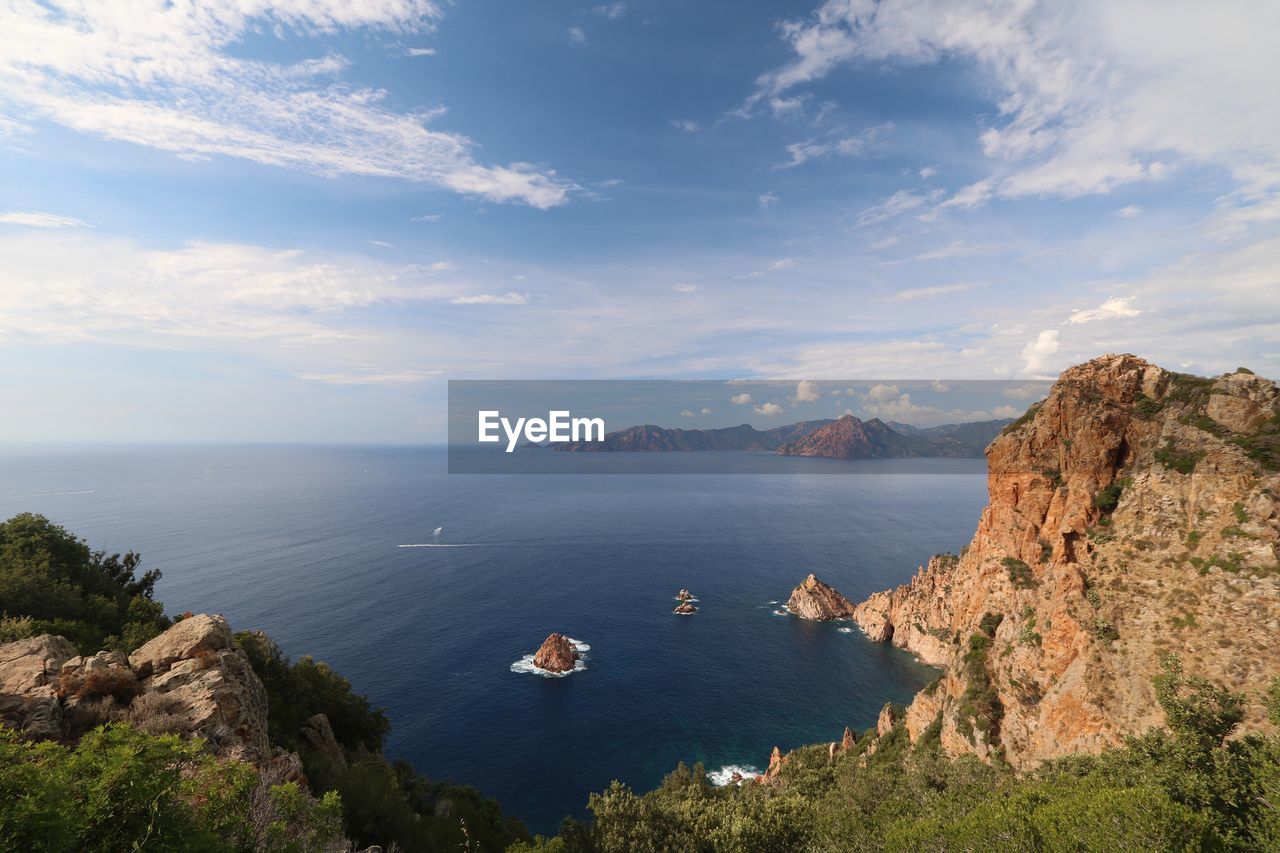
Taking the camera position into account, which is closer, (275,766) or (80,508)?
(275,766)

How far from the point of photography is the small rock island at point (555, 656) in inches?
3145

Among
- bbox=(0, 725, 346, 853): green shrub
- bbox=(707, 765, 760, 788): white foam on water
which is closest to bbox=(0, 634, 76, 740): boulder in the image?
bbox=(0, 725, 346, 853): green shrub

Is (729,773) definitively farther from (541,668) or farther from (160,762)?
(160,762)

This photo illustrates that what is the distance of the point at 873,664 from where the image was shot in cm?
8775

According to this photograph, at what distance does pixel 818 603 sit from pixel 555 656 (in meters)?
57.6

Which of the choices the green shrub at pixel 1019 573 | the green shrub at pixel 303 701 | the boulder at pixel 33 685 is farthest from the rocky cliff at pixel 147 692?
the green shrub at pixel 1019 573

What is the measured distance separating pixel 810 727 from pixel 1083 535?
151 feet

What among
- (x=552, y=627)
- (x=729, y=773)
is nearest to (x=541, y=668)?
(x=552, y=627)

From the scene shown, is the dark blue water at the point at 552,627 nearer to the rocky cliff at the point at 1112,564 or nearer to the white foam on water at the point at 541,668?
the white foam on water at the point at 541,668

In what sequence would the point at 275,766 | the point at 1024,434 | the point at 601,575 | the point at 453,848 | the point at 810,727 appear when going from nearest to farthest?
the point at 275,766
the point at 453,848
the point at 1024,434
the point at 810,727
the point at 601,575

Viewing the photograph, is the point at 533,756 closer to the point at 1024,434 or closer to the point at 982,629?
the point at 982,629

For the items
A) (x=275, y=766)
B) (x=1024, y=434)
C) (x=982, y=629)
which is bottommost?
(x=982, y=629)

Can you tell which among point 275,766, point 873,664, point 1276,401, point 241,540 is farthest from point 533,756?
point 241,540

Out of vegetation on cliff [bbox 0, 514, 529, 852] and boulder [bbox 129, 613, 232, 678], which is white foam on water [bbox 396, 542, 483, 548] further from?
boulder [bbox 129, 613, 232, 678]
